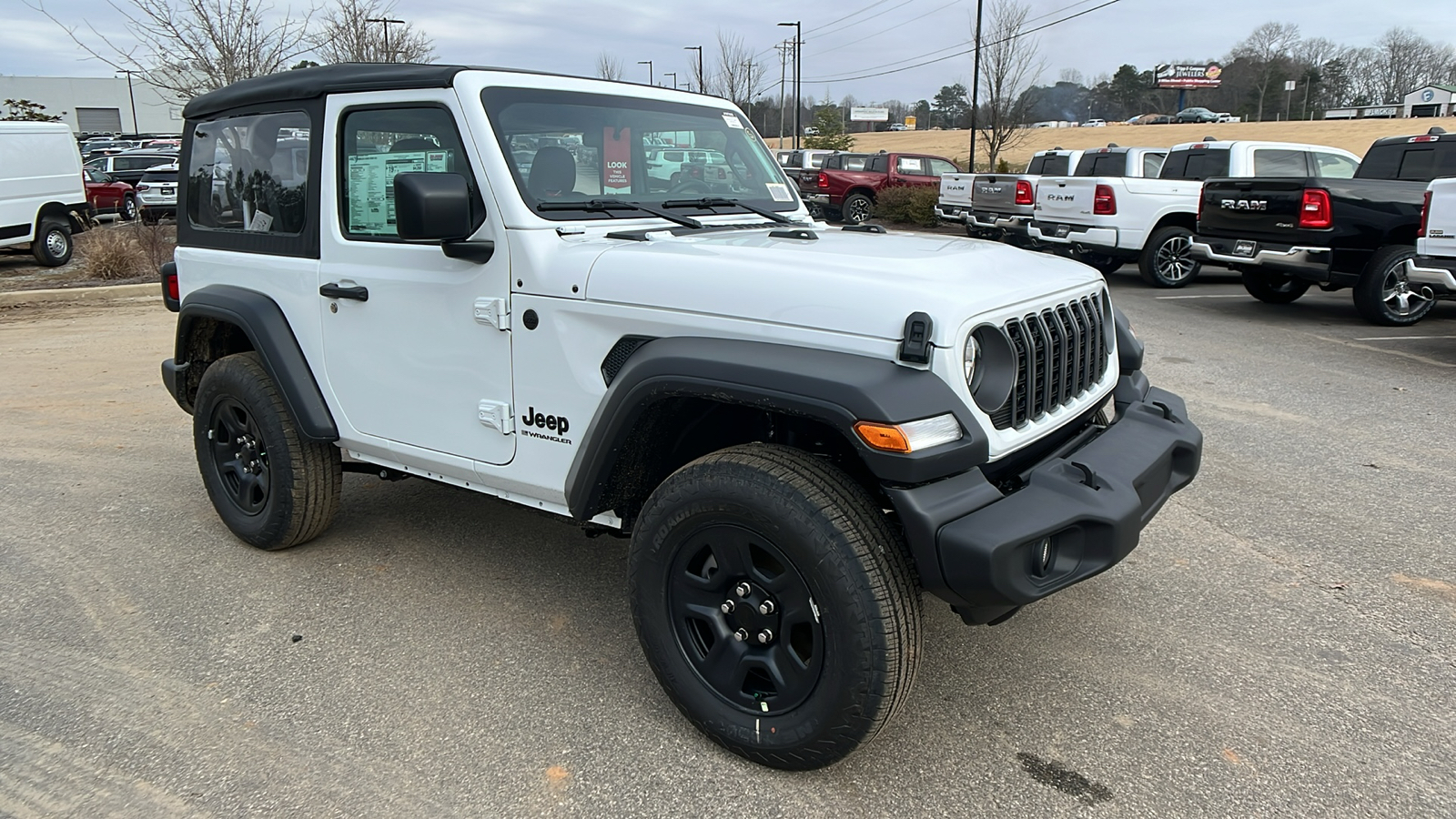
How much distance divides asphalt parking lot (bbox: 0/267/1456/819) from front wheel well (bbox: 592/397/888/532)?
66 cm

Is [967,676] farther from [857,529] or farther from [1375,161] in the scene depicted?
[1375,161]

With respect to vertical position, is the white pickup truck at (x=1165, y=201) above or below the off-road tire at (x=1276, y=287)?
above

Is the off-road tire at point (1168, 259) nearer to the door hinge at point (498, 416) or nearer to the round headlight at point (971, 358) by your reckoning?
the round headlight at point (971, 358)

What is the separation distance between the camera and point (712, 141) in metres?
3.96

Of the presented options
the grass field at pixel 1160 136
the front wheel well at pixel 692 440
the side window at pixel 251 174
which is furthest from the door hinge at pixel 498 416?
the grass field at pixel 1160 136

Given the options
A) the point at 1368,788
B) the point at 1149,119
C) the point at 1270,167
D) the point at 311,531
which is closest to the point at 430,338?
the point at 311,531

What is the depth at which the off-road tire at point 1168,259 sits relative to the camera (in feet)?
40.8

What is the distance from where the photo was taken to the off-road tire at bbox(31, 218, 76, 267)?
14.8 metres

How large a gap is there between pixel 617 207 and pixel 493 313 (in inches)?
23.2

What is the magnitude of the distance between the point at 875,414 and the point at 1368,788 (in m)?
1.71

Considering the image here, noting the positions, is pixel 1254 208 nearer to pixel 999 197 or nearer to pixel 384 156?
pixel 999 197

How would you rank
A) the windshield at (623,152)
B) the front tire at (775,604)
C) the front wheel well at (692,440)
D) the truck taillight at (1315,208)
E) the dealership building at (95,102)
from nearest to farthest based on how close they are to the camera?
the front tire at (775,604) < the front wheel well at (692,440) < the windshield at (623,152) < the truck taillight at (1315,208) < the dealership building at (95,102)

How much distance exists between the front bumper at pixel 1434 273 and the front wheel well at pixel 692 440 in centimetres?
706

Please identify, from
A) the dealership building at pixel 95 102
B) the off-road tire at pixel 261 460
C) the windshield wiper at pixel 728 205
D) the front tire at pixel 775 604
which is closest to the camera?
the front tire at pixel 775 604
